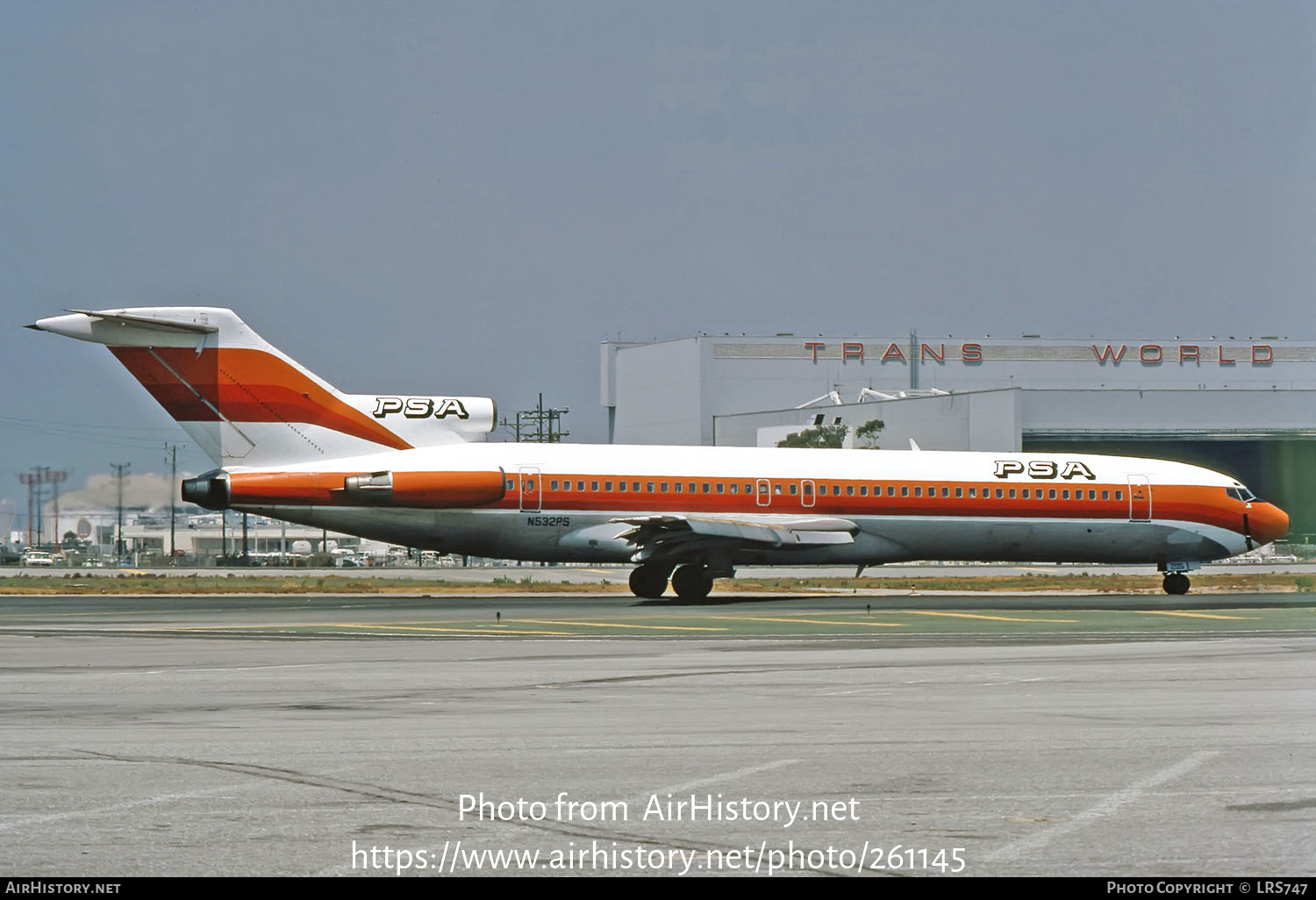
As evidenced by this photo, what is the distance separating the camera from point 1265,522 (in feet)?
139

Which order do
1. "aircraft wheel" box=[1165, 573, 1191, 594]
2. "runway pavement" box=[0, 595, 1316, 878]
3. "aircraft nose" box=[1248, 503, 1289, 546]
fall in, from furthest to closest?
1. "aircraft nose" box=[1248, 503, 1289, 546]
2. "aircraft wheel" box=[1165, 573, 1191, 594]
3. "runway pavement" box=[0, 595, 1316, 878]

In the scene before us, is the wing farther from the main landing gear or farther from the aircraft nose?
the aircraft nose

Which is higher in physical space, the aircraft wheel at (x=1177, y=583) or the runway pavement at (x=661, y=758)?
the runway pavement at (x=661, y=758)

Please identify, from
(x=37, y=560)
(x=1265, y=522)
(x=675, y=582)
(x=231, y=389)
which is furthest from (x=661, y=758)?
(x=37, y=560)

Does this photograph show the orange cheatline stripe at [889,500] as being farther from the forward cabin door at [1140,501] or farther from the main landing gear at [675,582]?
the main landing gear at [675,582]

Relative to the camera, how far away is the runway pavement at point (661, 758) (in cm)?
754

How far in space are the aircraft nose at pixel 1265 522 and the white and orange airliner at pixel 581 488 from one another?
210 centimetres

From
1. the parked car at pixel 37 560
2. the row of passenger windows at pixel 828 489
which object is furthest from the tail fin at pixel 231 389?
the parked car at pixel 37 560

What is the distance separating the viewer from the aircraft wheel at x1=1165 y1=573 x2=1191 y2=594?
3956 cm

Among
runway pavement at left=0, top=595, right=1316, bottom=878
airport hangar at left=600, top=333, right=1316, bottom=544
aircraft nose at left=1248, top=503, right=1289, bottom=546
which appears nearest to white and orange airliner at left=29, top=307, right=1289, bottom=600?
aircraft nose at left=1248, top=503, right=1289, bottom=546

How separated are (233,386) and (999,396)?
6716cm

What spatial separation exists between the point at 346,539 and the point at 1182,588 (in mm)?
144231

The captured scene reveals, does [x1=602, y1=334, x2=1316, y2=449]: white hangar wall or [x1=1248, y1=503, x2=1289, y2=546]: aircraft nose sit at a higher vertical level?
[x1=602, y1=334, x2=1316, y2=449]: white hangar wall

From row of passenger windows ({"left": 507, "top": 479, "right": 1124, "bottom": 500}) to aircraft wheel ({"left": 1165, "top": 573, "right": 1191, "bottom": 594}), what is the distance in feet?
7.79
